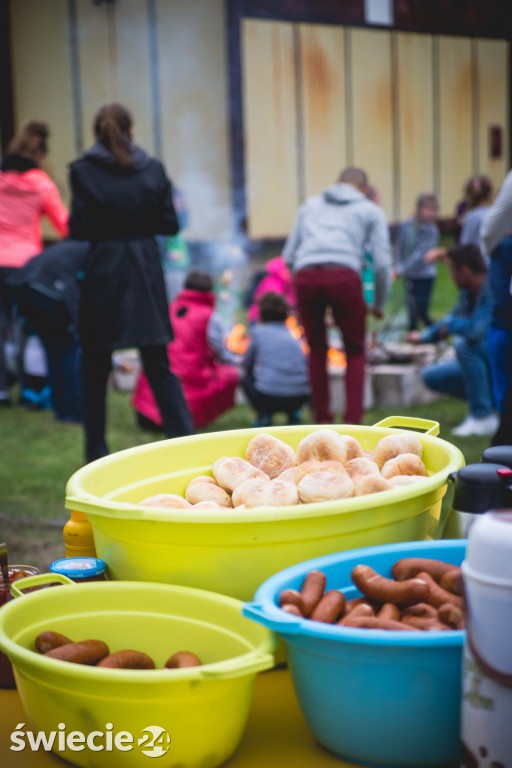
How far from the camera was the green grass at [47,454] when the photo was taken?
4387 mm

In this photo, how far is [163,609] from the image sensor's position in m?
1.34

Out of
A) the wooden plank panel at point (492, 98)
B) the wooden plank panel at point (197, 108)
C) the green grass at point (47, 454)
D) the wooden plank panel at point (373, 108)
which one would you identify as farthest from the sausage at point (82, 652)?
the wooden plank panel at point (492, 98)

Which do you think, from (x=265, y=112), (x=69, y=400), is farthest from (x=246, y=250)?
(x=69, y=400)

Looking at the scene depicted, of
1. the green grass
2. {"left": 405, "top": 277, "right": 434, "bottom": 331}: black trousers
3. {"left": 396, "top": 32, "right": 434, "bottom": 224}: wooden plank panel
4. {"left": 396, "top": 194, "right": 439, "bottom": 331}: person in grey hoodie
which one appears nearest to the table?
the green grass

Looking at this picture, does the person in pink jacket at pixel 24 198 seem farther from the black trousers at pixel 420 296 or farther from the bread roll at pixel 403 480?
the bread roll at pixel 403 480

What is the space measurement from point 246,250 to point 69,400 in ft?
21.6

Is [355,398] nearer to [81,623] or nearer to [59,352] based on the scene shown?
[59,352]

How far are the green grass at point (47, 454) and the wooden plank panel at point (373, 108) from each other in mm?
7522

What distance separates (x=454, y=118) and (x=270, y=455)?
14.6m

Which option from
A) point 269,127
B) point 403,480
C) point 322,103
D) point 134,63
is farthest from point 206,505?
point 322,103

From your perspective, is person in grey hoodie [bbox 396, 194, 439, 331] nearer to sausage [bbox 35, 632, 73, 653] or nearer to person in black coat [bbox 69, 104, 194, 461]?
person in black coat [bbox 69, 104, 194, 461]

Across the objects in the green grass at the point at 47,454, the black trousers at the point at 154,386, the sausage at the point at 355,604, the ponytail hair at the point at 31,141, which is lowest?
the green grass at the point at 47,454

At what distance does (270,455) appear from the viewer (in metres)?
1.72

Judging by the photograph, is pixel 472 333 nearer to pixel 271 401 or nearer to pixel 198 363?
pixel 271 401
